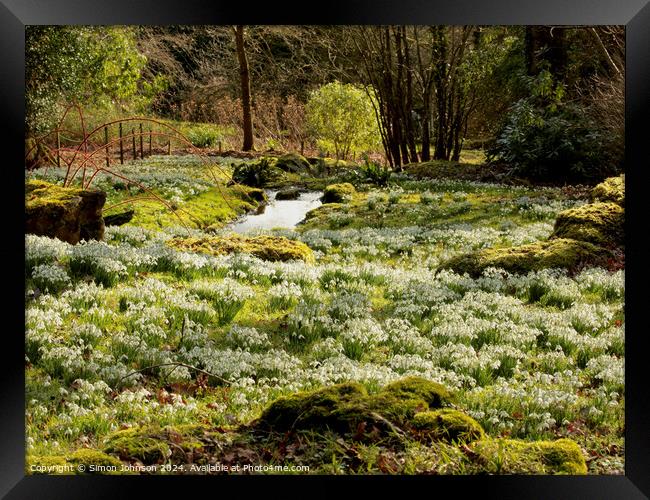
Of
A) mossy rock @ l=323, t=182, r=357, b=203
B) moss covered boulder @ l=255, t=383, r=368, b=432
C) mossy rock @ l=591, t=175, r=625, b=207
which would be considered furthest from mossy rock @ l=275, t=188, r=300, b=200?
mossy rock @ l=591, t=175, r=625, b=207

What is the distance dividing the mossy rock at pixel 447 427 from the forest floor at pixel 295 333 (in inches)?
4.6

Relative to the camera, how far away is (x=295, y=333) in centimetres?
572

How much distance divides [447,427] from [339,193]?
127 inches

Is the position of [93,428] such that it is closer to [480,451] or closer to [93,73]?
[480,451]

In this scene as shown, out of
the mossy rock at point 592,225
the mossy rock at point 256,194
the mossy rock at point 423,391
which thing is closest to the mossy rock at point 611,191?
the mossy rock at point 592,225

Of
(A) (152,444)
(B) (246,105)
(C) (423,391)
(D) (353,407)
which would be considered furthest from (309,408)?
(B) (246,105)

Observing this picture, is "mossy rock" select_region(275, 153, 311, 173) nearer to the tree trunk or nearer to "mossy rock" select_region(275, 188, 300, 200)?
"mossy rock" select_region(275, 188, 300, 200)

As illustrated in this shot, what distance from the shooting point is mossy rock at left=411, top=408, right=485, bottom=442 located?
4.73m

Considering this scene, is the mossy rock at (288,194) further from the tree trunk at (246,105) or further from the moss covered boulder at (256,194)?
the tree trunk at (246,105)

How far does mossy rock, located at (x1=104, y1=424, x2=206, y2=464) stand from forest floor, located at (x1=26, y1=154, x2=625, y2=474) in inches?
0.5

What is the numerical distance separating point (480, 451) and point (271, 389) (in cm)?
177

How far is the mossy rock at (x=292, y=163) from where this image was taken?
6.57m

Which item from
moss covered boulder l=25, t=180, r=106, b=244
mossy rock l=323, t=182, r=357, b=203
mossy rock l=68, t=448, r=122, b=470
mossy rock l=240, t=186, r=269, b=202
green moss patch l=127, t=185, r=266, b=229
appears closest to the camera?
mossy rock l=68, t=448, r=122, b=470
